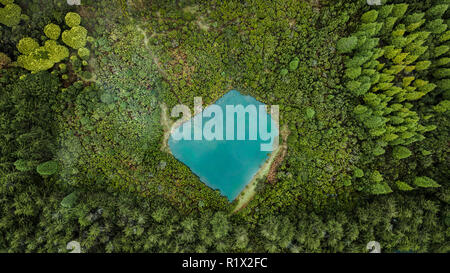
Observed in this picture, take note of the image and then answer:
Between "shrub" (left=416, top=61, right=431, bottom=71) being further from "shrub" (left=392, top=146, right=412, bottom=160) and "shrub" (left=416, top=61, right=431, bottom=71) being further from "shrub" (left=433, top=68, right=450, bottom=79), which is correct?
"shrub" (left=392, top=146, right=412, bottom=160)

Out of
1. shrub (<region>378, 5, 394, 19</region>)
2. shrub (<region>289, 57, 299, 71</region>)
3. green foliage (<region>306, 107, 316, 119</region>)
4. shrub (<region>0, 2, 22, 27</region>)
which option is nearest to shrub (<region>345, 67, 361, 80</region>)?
green foliage (<region>306, 107, 316, 119</region>)

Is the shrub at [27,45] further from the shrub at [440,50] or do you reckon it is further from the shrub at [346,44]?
the shrub at [440,50]

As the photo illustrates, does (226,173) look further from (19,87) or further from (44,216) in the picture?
(19,87)

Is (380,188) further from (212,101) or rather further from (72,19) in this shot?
(72,19)

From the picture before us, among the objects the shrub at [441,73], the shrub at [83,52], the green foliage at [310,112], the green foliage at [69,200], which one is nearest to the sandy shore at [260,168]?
the green foliage at [310,112]

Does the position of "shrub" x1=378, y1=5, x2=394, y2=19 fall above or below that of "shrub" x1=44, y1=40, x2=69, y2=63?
above
